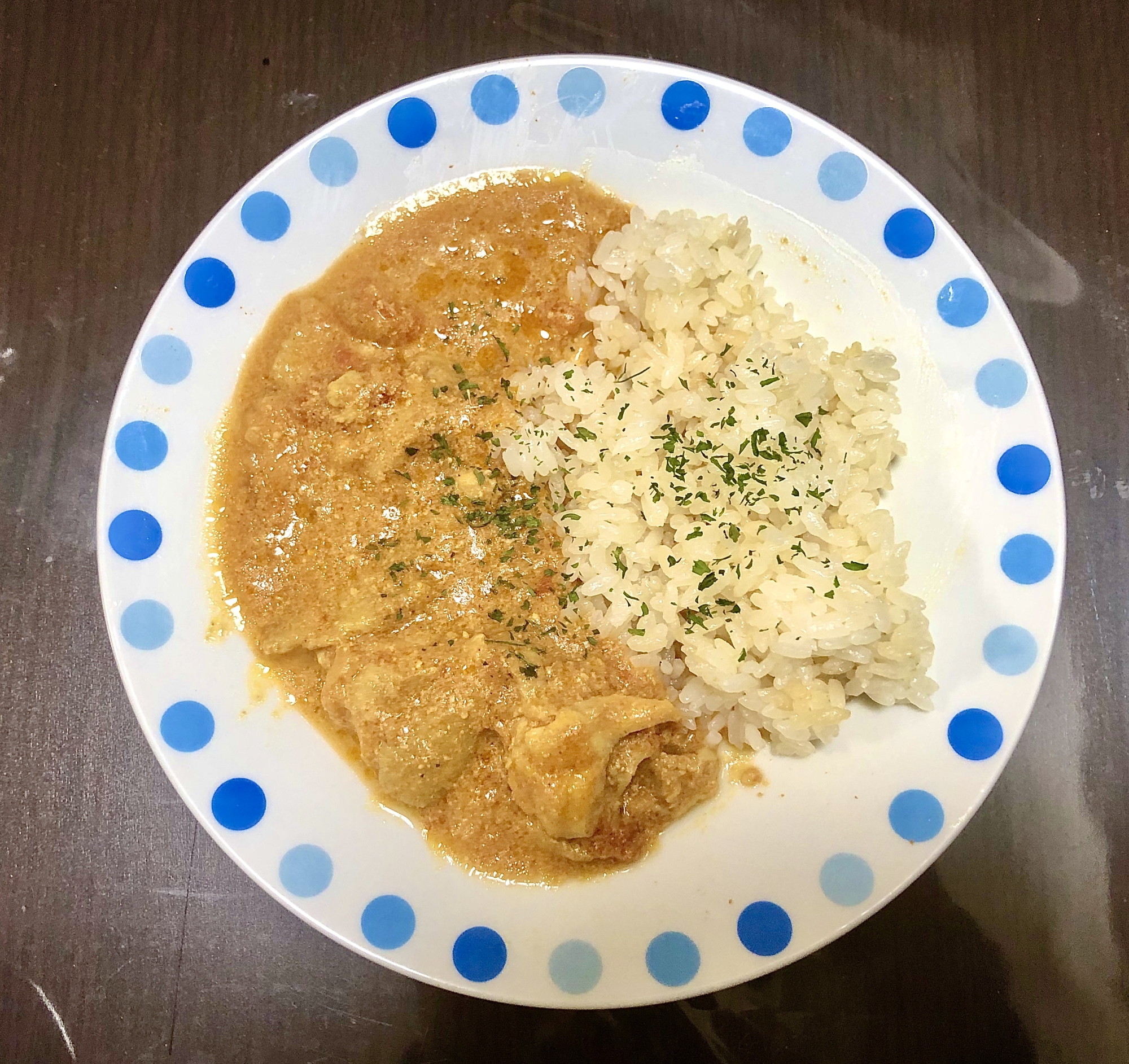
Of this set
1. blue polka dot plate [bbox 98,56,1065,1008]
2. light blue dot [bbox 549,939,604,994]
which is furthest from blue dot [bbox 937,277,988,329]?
light blue dot [bbox 549,939,604,994]

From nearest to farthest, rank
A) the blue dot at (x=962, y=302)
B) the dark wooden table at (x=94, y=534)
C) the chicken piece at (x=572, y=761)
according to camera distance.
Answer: the chicken piece at (x=572, y=761)
the blue dot at (x=962, y=302)
the dark wooden table at (x=94, y=534)

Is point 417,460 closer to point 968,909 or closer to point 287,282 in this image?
point 287,282

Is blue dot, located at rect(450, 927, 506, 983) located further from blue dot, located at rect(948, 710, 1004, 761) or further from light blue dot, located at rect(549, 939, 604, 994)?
blue dot, located at rect(948, 710, 1004, 761)

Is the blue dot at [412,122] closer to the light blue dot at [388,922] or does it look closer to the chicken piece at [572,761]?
the chicken piece at [572,761]

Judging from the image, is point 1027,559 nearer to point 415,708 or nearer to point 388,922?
point 415,708

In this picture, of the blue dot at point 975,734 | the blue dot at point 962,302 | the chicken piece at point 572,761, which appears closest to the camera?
the chicken piece at point 572,761

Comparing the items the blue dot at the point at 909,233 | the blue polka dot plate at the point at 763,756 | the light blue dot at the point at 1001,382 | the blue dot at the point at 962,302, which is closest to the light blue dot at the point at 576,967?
the blue polka dot plate at the point at 763,756
